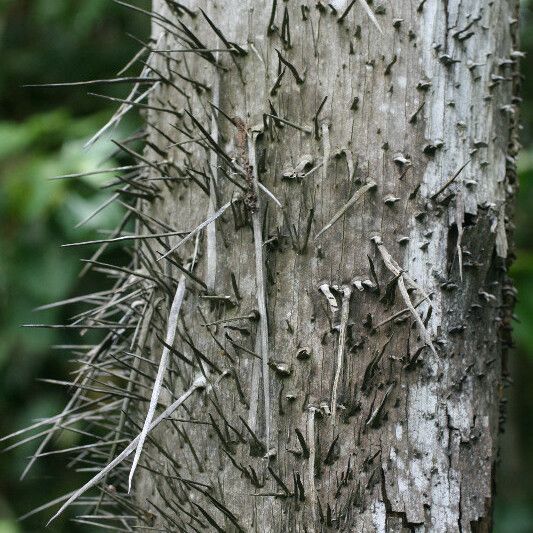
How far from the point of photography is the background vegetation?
94.1 inches

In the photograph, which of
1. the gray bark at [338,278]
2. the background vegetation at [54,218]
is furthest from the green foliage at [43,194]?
the gray bark at [338,278]

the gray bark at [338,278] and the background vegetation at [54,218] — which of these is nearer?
the gray bark at [338,278]

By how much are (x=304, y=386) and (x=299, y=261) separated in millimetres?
185

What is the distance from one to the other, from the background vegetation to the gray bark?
1.00m

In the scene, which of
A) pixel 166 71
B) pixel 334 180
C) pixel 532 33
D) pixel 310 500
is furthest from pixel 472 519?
pixel 532 33

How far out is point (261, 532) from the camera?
1083 millimetres

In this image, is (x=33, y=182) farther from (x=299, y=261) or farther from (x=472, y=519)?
(x=472, y=519)

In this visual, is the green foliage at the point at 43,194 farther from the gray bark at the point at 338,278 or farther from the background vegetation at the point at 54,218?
the gray bark at the point at 338,278

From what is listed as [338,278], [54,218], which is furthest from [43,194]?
[338,278]

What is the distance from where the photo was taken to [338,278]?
3.63 feet

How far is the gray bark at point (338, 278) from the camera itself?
1.08 metres

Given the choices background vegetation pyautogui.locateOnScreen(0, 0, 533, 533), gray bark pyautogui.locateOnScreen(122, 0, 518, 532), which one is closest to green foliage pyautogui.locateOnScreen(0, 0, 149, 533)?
background vegetation pyautogui.locateOnScreen(0, 0, 533, 533)

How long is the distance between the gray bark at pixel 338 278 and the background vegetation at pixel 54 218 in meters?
1.00

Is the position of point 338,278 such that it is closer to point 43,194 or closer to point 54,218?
point 43,194
